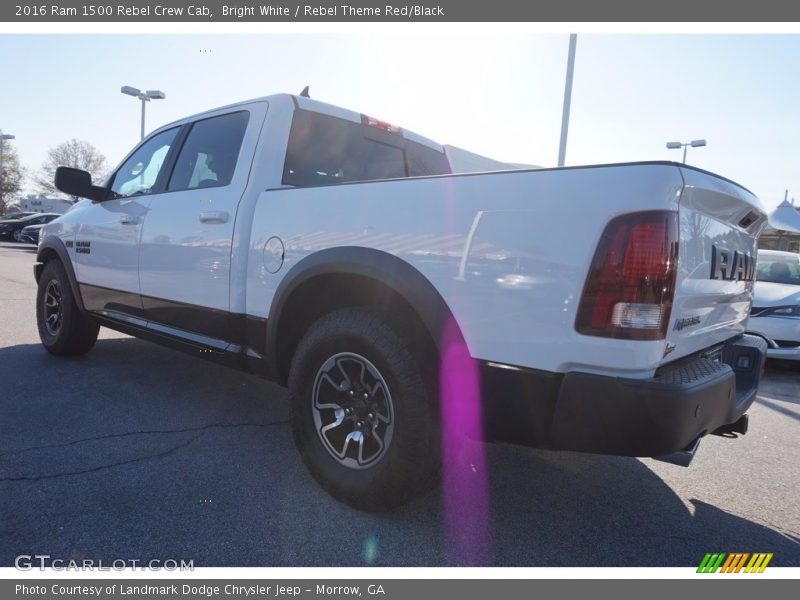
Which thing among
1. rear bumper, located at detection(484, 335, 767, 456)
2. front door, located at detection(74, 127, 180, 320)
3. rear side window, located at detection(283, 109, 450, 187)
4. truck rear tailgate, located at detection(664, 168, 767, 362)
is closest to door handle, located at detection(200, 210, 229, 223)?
rear side window, located at detection(283, 109, 450, 187)

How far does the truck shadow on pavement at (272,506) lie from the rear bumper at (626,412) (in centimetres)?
63

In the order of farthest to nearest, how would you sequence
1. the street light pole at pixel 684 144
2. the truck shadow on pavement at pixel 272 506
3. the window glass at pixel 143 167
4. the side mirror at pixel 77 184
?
the street light pole at pixel 684 144 → the side mirror at pixel 77 184 → the window glass at pixel 143 167 → the truck shadow on pavement at pixel 272 506

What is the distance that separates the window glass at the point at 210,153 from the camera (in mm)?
3340

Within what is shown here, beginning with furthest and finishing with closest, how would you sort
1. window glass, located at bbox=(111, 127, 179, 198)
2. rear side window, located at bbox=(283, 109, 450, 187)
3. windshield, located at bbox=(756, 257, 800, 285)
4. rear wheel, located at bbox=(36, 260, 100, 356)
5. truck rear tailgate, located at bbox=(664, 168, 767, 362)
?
windshield, located at bbox=(756, 257, 800, 285), rear wheel, located at bbox=(36, 260, 100, 356), window glass, located at bbox=(111, 127, 179, 198), rear side window, located at bbox=(283, 109, 450, 187), truck rear tailgate, located at bbox=(664, 168, 767, 362)

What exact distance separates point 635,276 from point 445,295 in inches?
27.7

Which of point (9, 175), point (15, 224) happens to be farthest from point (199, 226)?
point (9, 175)

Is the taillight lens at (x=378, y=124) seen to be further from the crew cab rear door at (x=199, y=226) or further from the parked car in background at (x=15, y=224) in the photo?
the parked car in background at (x=15, y=224)

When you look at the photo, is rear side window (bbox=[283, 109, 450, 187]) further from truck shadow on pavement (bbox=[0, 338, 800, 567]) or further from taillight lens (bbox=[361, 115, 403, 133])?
truck shadow on pavement (bbox=[0, 338, 800, 567])

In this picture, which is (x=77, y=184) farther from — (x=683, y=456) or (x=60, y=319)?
(x=683, y=456)

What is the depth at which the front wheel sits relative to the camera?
2.19 m

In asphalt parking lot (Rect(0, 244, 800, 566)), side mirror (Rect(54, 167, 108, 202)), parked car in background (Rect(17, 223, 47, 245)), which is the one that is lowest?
parked car in background (Rect(17, 223, 47, 245))

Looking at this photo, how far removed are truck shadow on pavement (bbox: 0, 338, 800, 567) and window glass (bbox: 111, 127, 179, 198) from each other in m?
1.69

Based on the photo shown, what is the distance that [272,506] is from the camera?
2.47 meters

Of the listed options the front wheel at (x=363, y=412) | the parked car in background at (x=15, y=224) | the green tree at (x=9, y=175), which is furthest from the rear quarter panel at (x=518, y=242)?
→ the green tree at (x=9, y=175)
